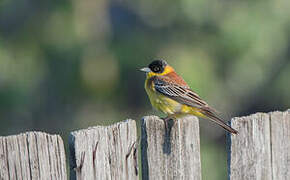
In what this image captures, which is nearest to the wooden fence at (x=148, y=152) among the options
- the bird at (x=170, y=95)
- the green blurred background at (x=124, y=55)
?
the bird at (x=170, y=95)

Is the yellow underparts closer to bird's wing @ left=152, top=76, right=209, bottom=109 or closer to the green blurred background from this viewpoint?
bird's wing @ left=152, top=76, right=209, bottom=109

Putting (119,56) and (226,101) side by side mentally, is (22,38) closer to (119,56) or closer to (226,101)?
(119,56)

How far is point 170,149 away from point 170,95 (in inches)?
84.7

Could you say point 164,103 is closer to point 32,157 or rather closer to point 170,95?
point 170,95

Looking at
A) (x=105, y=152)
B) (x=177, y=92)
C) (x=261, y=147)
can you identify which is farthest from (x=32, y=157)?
(x=177, y=92)

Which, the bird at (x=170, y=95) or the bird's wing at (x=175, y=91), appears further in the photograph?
the bird's wing at (x=175, y=91)

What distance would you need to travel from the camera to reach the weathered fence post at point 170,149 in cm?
351

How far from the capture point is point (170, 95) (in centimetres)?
567

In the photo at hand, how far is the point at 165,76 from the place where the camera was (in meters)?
6.04

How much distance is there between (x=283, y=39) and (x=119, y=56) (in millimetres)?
3052

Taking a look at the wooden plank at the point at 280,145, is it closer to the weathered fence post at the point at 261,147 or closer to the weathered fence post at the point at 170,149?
the weathered fence post at the point at 261,147

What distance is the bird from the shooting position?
534 centimetres

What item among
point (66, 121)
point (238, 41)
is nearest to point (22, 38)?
point (66, 121)

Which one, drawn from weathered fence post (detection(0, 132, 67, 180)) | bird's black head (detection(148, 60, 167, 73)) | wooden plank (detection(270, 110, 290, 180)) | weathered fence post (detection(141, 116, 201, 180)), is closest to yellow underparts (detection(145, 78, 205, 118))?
bird's black head (detection(148, 60, 167, 73))
